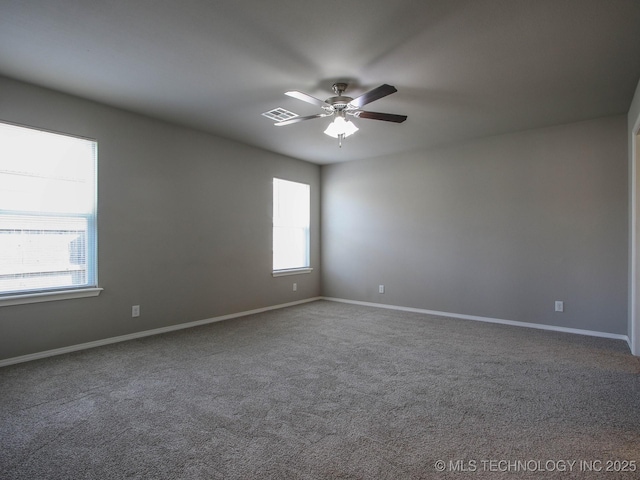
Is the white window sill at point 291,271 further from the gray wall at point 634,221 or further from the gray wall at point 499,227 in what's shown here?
the gray wall at point 634,221

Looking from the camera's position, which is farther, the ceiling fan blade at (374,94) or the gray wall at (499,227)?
the gray wall at (499,227)

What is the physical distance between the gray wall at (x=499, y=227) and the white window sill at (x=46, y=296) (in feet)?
13.2

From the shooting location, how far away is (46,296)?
11.0 ft

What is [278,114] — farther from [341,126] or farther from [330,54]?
[330,54]

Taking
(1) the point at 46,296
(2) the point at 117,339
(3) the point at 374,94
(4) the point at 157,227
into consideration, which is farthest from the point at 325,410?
(4) the point at 157,227

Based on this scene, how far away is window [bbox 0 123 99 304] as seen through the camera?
3180 millimetres

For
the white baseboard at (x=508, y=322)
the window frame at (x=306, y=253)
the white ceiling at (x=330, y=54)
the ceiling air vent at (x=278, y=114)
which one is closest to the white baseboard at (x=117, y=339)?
the window frame at (x=306, y=253)

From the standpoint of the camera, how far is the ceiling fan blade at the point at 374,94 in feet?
8.79

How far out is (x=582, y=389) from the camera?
2660mm

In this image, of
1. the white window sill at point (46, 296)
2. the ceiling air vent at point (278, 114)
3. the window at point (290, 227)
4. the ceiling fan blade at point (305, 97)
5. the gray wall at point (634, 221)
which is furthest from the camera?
the window at point (290, 227)

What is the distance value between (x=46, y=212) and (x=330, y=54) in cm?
312

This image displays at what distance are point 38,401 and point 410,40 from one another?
3767 mm

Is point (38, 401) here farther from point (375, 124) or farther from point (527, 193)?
point (527, 193)

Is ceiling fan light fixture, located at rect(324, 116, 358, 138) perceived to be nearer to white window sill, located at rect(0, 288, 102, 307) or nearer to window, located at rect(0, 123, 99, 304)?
window, located at rect(0, 123, 99, 304)
